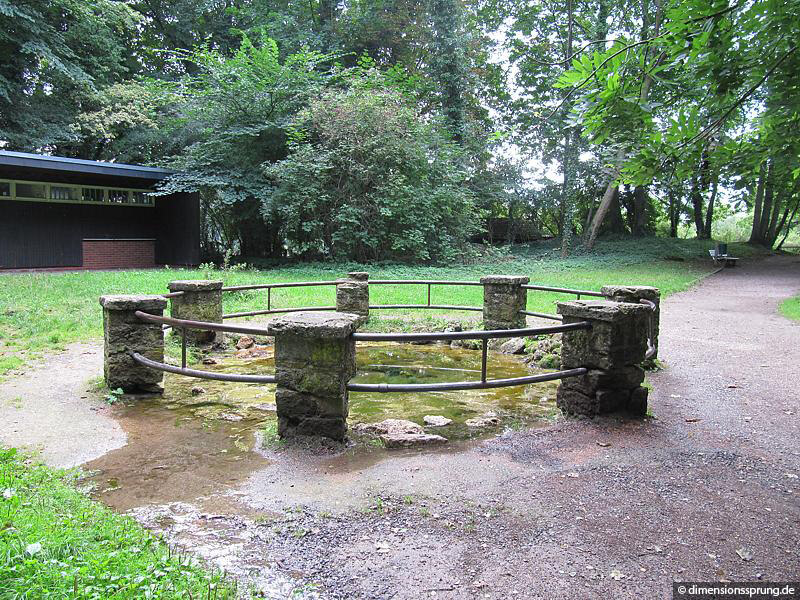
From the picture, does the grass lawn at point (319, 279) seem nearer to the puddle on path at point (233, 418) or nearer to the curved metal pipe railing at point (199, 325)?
the curved metal pipe railing at point (199, 325)

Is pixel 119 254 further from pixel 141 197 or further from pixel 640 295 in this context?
pixel 640 295

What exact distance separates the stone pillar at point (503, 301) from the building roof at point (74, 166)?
14.2 metres

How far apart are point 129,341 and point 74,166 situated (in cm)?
1421

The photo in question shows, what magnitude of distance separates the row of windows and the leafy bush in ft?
18.7

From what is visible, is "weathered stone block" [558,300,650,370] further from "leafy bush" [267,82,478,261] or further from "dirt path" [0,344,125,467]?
"leafy bush" [267,82,478,261]

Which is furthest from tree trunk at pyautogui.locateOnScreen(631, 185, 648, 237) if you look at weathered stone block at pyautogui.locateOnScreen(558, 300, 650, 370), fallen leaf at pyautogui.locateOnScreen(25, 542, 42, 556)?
fallen leaf at pyautogui.locateOnScreen(25, 542, 42, 556)

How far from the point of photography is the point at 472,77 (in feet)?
81.8

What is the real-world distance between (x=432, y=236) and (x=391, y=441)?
1633 centimetres

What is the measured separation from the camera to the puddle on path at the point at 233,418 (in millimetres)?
3701

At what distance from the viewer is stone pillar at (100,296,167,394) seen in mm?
5477

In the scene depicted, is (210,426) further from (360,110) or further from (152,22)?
(152,22)

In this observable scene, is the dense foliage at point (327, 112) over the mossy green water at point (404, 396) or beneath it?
over

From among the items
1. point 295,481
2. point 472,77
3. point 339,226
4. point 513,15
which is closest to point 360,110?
point 339,226

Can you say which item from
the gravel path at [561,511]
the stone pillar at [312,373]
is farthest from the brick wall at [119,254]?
the gravel path at [561,511]
